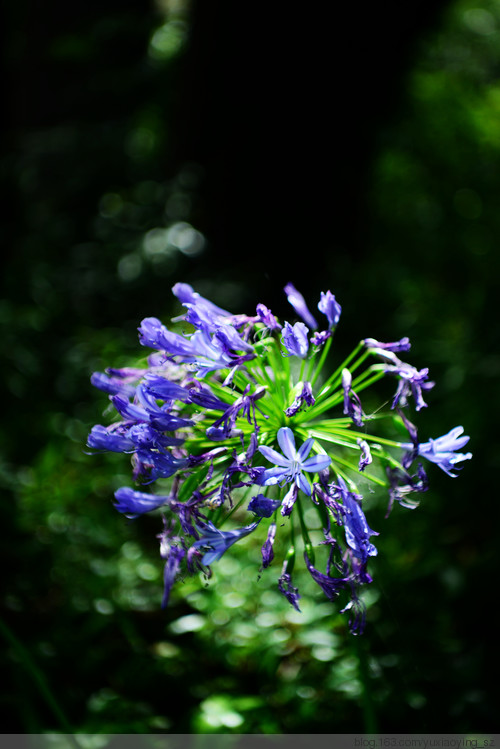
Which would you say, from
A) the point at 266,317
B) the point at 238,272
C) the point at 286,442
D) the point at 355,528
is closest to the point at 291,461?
the point at 286,442

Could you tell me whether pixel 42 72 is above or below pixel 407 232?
above

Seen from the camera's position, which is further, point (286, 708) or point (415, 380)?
point (286, 708)

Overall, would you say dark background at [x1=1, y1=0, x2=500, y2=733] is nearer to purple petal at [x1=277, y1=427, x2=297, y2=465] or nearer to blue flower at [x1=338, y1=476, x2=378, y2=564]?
blue flower at [x1=338, y1=476, x2=378, y2=564]

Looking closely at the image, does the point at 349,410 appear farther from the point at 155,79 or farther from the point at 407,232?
the point at 155,79

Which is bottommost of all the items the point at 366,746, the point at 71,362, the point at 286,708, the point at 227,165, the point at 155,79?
the point at 366,746

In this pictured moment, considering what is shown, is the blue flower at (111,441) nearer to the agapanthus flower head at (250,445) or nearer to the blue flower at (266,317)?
the agapanthus flower head at (250,445)

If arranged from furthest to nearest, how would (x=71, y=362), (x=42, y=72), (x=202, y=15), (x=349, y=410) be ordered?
1. (x=42, y=72)
2. (x=202, y=15)
3. (x=71, y=362)
4. (x=349, y=410)

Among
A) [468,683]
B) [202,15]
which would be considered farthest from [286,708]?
[202,15]
